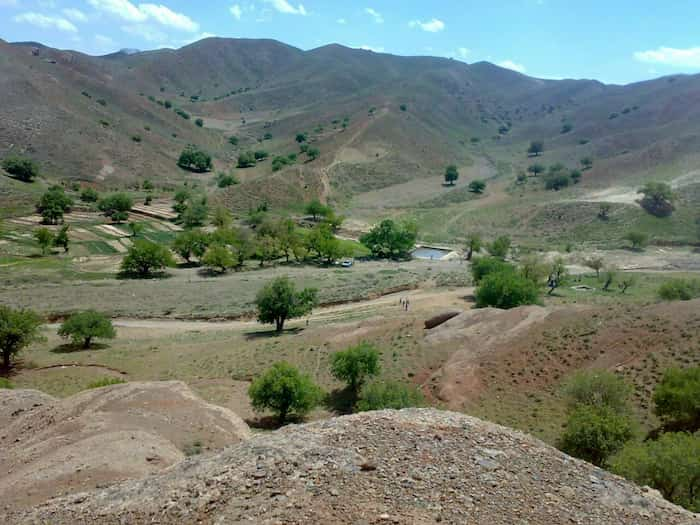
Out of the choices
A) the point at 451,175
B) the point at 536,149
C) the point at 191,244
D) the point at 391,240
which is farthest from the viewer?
the point at 536,149

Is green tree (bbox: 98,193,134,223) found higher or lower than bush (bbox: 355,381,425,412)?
higher

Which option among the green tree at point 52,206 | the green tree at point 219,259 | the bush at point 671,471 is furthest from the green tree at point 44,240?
the bush at point 671,471

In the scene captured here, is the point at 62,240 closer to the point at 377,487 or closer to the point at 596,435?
the point at 596,435

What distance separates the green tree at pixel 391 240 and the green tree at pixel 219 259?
24047 millimetres

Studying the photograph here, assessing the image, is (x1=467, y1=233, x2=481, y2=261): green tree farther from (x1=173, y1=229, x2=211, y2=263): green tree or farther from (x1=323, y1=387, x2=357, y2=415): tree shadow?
(x1=323, y1=387, x2=357, y2=415): tree shadow

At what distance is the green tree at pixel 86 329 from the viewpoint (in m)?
39.8

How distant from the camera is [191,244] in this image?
252ft

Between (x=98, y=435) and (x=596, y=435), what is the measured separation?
18573 mm

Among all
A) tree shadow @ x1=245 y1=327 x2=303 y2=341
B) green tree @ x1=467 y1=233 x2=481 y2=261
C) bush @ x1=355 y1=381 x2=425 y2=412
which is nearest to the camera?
bush @ x1=355 y1=381 x2=425 y2=412

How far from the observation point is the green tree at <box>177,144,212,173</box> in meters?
143

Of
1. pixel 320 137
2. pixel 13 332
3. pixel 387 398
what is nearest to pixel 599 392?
pixel 387 398

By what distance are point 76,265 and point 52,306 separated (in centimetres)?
2021

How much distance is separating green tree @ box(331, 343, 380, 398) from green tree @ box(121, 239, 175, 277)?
46364mm

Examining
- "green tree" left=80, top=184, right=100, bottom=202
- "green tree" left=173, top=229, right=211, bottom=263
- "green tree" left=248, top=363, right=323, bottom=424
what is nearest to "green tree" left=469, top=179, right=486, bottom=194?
"green tree" left=173, top=229, right=211, bottom=263
